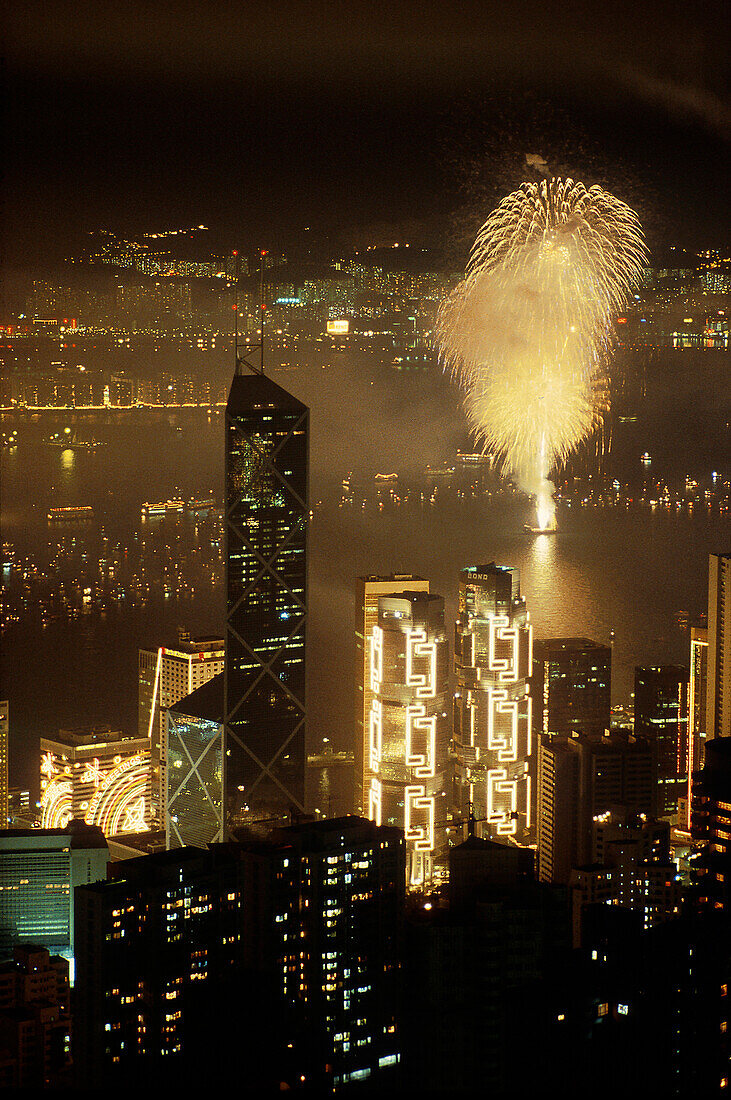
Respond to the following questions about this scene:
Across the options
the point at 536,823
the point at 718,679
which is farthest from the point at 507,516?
the point at 536,823

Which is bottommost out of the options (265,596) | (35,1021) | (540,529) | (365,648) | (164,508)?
(35,1021)

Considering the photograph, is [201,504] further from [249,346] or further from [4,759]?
[4,759]

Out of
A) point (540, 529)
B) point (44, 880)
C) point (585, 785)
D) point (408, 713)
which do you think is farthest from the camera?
point (540, 529)

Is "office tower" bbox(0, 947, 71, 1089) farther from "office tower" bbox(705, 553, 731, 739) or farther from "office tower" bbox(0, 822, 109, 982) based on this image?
"office tower" bbox(705, 553, 731, 739)

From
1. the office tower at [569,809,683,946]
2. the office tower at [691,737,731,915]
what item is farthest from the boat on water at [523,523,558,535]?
the office tower at [691,737,731,915]

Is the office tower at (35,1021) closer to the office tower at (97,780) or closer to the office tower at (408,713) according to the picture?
the office tower at (97,780)

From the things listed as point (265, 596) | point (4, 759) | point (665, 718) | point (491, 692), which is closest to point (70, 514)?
point (4, 759)

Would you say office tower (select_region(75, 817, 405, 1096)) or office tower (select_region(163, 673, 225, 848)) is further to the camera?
office tower (select_region(163, 673, 225, 848))
